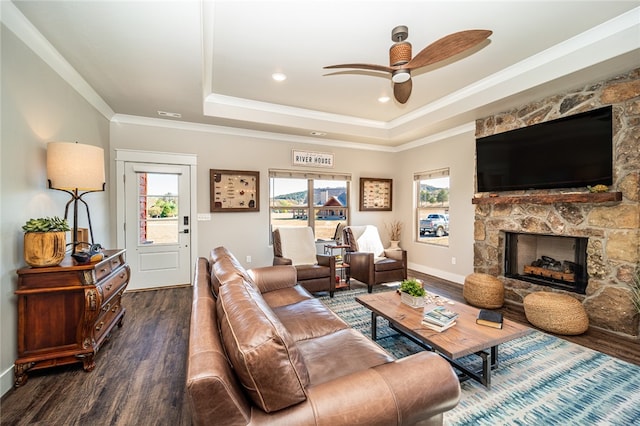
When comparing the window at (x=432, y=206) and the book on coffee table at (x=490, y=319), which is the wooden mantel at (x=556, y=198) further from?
the book on coffee table at (x=490, y=319)

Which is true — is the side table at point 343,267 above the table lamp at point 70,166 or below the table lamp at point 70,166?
below

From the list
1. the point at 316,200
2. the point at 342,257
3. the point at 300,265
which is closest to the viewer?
the point at 300,265

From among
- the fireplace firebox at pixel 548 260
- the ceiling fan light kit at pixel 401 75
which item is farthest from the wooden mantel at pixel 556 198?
the ceiling fan light kit at pixel 401 75

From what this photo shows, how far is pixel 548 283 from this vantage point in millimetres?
3453

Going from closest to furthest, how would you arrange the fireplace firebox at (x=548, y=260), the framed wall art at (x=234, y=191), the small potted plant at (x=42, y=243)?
the small potted plant at (x=42, y=243) < the fireplace firebox at (x=548, y=260) < the framed wall art at (x=234, y=191)

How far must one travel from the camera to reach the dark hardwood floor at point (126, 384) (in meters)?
1.73

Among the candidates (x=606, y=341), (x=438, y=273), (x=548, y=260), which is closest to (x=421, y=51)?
(x=606, y=341)

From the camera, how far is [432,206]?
535 centimetres

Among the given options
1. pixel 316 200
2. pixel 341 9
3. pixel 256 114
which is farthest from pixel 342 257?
pixel 341 9

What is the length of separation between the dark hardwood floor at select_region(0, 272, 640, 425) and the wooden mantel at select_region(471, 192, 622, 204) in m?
1.37

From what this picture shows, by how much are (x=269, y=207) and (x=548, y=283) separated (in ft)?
13.6

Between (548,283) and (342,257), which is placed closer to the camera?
(548,283)

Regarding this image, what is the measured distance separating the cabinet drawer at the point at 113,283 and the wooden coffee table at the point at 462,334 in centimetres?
225

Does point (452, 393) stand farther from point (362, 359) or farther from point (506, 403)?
point (506, 403)
